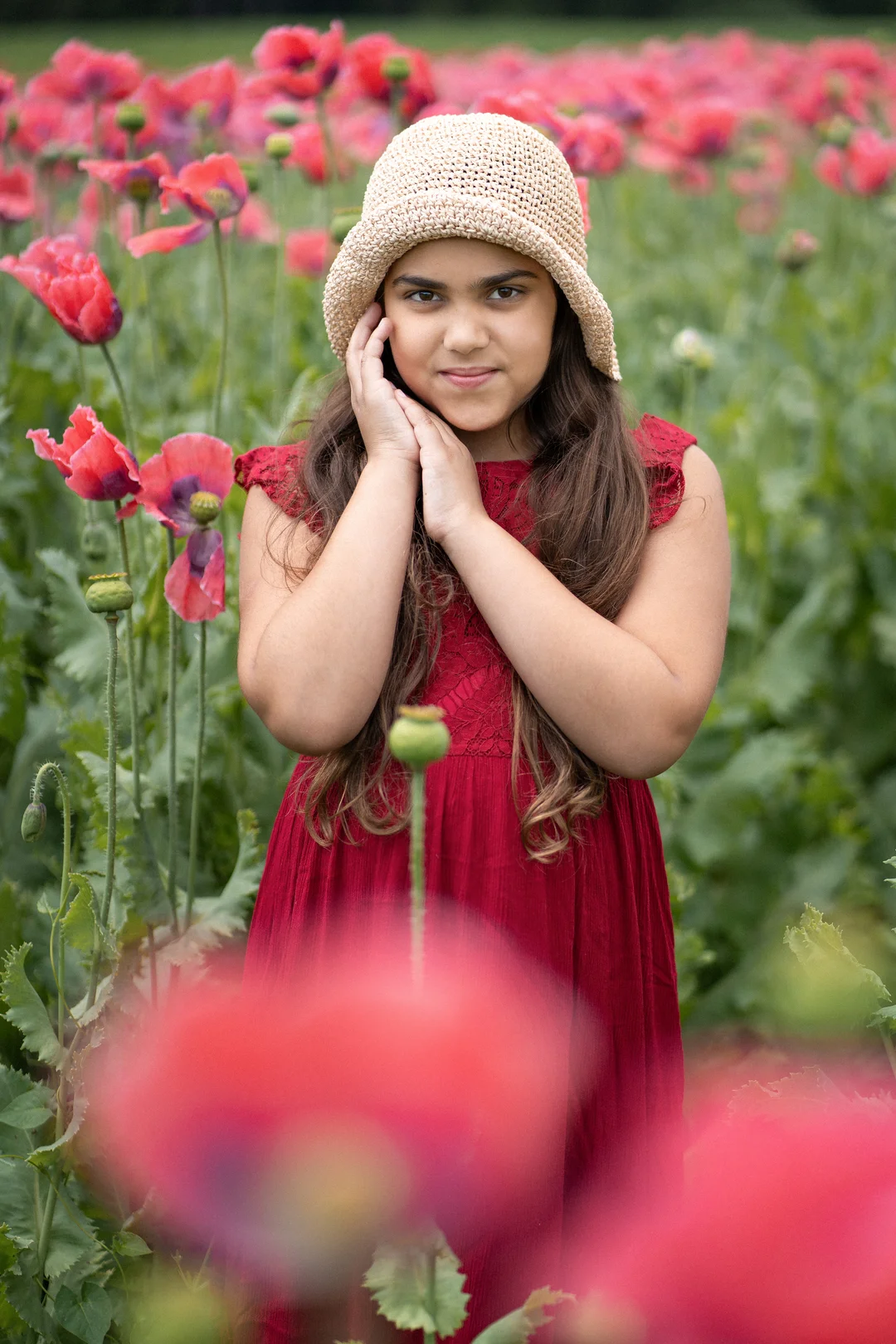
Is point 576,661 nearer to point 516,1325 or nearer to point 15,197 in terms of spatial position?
point 516,1325

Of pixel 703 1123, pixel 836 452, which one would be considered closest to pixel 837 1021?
pixel 703 1123

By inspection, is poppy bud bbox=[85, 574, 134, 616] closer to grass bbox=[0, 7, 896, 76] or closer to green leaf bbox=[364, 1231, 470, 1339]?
green leaf bbox=[364, 1231, 470, 1339]

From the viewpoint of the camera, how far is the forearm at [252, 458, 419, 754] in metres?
1.01

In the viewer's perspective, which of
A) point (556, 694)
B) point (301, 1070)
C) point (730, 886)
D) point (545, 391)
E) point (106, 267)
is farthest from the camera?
point (106, 267)

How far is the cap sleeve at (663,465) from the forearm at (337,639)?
228 millimetres

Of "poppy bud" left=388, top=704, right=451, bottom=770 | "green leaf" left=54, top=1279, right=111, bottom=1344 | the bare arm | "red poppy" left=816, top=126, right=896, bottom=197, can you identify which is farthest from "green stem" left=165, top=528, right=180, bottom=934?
"red poppy" left=816, top=126, right=896, bottom=197

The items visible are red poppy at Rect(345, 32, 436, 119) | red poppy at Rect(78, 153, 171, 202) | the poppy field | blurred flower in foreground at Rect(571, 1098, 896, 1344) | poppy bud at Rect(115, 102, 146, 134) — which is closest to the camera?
blurred flower in foreground at Rect(571, 1098, 896, 1344)

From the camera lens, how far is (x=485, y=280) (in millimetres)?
1058

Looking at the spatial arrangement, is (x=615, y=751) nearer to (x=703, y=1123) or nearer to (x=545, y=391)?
(x=545, y=391)

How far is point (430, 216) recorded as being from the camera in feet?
3.38

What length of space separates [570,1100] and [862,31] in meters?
14.5

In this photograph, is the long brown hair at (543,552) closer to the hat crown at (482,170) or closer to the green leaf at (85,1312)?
the hat crown at (482,170)

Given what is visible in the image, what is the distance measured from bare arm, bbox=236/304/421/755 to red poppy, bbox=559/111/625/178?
739 mm

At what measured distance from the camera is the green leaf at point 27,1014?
1138 mm
